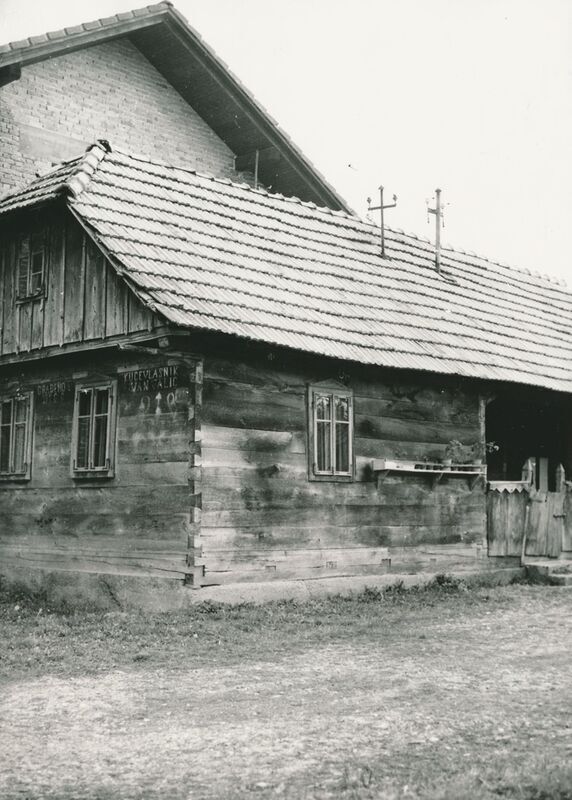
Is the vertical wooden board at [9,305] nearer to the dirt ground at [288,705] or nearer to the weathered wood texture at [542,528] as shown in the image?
the dirt ground at [288,705]

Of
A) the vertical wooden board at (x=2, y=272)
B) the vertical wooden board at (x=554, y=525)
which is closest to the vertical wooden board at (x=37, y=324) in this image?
the vertical wooden board at (x=2, y=272)

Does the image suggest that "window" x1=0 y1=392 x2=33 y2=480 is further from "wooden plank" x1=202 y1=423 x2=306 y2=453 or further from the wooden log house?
"wooden plank" x1=202 y1=423 x2=306 y2=453

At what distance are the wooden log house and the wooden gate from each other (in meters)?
0.03

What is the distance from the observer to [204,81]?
20719 mm

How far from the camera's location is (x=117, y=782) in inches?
217

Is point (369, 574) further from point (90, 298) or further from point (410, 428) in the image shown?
point (90, 298)

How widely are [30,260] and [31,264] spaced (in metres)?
0.07

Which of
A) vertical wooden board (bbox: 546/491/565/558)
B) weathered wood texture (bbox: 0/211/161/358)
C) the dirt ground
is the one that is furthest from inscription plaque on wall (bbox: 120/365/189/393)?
vertical wooden board (bbox: 546/491/565/558)

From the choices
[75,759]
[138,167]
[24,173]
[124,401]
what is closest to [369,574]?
[124,401]

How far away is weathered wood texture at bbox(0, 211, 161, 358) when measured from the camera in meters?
12.2

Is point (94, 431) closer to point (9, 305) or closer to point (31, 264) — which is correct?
point (9, 305)

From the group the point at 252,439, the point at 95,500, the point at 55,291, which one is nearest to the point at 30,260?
the point at 55,291

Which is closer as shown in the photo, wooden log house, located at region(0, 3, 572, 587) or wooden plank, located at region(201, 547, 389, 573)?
wooden plank, located at region(201, 547, 389, 573)

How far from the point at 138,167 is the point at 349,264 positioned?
364 cm
